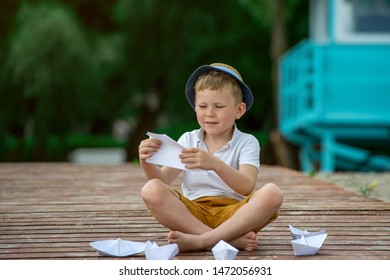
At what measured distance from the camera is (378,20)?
1039cm

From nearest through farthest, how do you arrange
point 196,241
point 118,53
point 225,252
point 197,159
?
1. point 225,252
2. point 197,159
3. point 196,241
4. point 118,53

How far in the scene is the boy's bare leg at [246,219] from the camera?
321cm

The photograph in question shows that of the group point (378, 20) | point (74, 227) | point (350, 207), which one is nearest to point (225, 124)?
point (74, 227)

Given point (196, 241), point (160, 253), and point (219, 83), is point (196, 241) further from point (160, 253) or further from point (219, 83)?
point (219, 83)

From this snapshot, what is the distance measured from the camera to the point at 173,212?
10.7ft

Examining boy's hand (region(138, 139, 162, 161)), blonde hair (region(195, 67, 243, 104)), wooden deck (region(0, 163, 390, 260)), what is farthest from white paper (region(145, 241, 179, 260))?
blonde hair (region(195, 67, 243, 104))

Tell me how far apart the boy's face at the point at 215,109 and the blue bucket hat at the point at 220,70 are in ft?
0.24

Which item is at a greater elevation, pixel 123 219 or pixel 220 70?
pixel 220 70

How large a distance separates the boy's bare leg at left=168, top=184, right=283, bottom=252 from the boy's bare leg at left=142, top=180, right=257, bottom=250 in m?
0.03

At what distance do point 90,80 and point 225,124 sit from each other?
11224mm

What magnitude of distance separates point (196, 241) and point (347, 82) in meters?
6.82

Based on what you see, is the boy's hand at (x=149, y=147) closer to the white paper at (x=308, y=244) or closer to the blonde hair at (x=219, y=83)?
the blonde hair at (x=219, y=83)

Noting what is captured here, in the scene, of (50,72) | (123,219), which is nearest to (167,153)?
(123,219)
